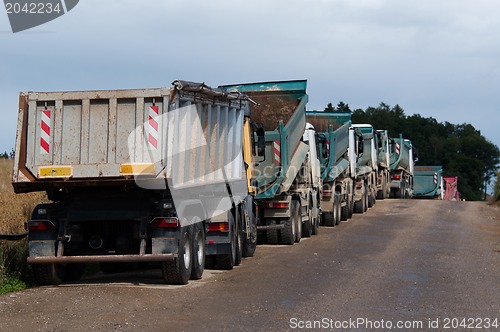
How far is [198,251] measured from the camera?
13.7 meters

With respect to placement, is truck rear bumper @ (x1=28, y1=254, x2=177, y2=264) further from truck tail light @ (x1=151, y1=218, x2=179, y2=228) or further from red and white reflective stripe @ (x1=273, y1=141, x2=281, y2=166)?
red and white reflective stripe @ (x1=273, y1=141, x2=281, y2=166)

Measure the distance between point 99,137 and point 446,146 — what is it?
95.4 meters

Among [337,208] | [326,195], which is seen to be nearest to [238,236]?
[326,195]

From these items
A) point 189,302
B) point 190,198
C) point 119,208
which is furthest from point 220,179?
point 189,302

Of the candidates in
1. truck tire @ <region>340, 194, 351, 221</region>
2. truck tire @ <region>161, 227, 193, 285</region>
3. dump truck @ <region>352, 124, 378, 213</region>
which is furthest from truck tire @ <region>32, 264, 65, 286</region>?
dump truck @ <region>352, 124, 378, 213</region>

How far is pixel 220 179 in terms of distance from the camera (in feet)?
48.1

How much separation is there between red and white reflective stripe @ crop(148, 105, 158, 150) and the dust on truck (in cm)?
1

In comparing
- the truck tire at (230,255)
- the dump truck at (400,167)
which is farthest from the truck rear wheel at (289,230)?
the dump truck at (400,167)

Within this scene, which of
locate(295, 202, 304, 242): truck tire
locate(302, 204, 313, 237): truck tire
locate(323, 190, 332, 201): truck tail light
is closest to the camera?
locate(295, 202, 304, 242): truck tire

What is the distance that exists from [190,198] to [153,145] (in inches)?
61.5

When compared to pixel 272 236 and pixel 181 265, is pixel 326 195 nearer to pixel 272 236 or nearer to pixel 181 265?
pixel 272 236

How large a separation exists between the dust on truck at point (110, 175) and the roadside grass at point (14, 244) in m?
0.48

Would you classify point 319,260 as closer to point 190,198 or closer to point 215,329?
point 190,198

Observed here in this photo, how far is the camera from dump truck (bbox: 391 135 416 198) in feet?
130
